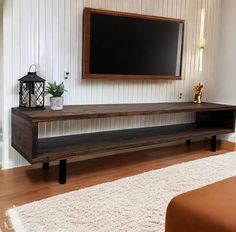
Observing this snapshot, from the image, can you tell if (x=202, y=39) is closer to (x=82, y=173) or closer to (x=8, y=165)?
(x=82, y=173)

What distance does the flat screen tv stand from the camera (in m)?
2.79

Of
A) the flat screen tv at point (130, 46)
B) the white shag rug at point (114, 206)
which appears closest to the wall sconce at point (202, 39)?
the flat screen tv at point (130, 46)

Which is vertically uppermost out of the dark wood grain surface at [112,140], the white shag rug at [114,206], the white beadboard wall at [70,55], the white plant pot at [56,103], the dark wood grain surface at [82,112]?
the white beadboard wall at [70,55]

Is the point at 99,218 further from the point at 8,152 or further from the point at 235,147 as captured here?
the point at 235,147

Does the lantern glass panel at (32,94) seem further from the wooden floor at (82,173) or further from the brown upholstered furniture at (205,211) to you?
the brown upholstered furniture at (205,211)

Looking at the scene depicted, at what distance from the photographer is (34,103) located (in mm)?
2498

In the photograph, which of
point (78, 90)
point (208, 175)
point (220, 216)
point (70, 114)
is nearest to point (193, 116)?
point (208, 175)

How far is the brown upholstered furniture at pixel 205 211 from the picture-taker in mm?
1073

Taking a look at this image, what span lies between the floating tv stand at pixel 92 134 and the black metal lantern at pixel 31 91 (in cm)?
10

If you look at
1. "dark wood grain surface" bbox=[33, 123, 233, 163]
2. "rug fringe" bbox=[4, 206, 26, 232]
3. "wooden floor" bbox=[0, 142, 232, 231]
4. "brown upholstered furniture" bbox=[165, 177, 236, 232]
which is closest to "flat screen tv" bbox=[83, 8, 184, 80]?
"dark wood grain surface" bbox=[33, 123, 233, 163]

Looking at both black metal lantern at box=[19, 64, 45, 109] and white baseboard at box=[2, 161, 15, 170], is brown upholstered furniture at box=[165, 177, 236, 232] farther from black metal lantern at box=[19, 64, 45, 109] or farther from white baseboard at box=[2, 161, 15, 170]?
white baseboard at box=[2, 161, 15, 170]

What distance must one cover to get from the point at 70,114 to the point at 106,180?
0.63 meters

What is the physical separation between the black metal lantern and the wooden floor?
23.5 inches

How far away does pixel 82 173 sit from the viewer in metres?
2.60
